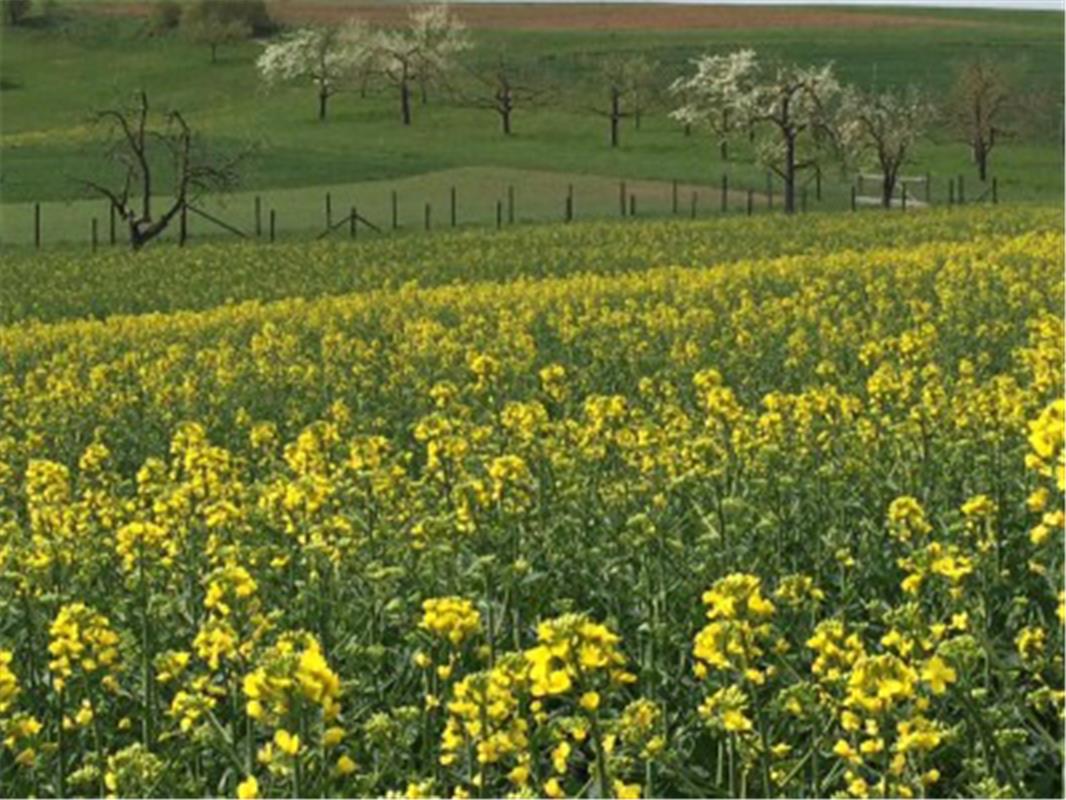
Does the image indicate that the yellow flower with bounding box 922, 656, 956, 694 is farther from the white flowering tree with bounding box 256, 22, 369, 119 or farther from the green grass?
the white flowering tree with bounding box 256, 22, 369, 119

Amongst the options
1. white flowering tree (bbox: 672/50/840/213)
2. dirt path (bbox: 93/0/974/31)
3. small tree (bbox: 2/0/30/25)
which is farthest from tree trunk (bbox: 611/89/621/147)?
small tree (bbox: 2/0/30/25)

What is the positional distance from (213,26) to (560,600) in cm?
10063

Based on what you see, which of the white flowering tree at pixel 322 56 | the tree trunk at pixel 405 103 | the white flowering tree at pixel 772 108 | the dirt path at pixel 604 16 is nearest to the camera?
the white flowering tree at pixel 772 108

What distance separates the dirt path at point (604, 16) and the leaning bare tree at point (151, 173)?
92.9ft

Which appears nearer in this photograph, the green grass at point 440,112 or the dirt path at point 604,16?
the green grass at point 440,112

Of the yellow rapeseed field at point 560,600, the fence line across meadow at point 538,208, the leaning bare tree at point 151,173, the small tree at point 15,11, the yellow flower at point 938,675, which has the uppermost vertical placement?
the small tree at point 15,11

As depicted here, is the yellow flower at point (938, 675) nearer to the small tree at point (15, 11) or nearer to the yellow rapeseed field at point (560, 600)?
the yellow rapeseed field at point (560, 600)

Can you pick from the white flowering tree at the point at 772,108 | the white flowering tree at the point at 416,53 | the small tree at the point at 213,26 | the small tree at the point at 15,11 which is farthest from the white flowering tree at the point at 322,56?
the small tree at the point at 15,11

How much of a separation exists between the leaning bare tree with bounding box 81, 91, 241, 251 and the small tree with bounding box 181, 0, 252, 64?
63.0 feet

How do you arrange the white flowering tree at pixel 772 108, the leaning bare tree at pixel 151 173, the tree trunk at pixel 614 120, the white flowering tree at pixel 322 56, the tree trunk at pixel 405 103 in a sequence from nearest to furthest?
the leaning bare tree at pixel 151 173, the white flowering tree at pixel 772 108, the tree trunk at pixel 614 120, the tree trunk at pixel 405 103, the white flowering tree at pixel 322 56

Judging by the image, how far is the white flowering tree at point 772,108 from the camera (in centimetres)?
5638

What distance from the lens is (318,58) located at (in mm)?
92875

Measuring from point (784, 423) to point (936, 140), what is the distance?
71.7 metres

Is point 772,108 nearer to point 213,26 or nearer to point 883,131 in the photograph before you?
point 883,131
